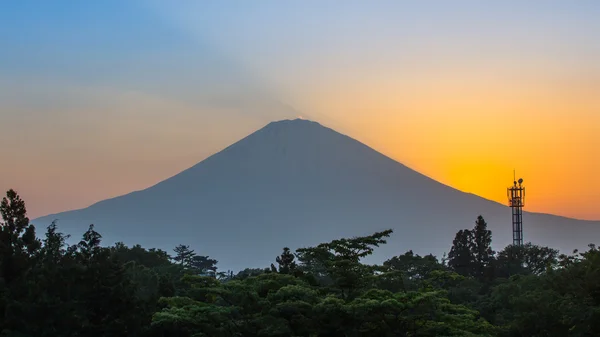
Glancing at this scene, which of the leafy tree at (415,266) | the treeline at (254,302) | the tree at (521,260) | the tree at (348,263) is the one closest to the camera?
the treeline at (254,302)

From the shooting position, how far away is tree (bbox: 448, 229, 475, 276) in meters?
49.3

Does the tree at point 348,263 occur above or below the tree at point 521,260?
below

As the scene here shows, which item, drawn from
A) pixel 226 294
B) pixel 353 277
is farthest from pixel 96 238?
pixel 353 277

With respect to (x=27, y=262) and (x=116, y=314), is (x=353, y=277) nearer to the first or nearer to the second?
(x=116, y=314)

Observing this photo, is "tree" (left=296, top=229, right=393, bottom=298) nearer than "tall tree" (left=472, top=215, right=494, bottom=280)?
Yes

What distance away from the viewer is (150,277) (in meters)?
35.1

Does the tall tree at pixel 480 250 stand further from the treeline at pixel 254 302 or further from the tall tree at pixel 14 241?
the tall tree at pixel 14 241

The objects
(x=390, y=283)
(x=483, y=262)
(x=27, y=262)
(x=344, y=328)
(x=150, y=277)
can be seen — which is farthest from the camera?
(x=483, y=262)

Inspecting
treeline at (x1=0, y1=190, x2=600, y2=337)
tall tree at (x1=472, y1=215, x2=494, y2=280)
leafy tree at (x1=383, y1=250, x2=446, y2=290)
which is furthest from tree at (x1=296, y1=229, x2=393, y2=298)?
tall tree at (x1=472, y1=215, x2=494, y2=280)

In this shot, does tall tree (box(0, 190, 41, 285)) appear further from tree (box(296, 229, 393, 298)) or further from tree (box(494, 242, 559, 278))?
tree (box(494, 242, 559, 278))

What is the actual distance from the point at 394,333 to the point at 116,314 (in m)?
7.24

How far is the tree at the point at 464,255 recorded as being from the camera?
162 ft

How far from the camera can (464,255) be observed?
49500 mm

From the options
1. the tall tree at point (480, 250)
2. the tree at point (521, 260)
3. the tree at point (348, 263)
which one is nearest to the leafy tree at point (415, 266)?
the tall tree at point (480, 250)
